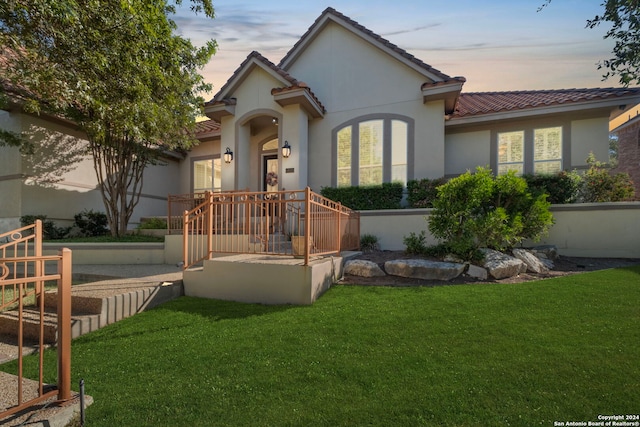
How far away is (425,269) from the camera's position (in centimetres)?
571

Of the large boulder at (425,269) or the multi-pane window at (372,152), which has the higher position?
the multi-pane window at (372,152)

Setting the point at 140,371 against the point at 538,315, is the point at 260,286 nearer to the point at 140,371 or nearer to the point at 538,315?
the point at 140,371

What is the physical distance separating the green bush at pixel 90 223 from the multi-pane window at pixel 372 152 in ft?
29.2

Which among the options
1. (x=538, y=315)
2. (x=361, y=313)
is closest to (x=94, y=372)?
(x=361, y=313)

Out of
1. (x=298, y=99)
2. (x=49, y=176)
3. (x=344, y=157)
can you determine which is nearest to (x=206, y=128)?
(x=298, y=99)

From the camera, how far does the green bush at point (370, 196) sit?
9.62 metres

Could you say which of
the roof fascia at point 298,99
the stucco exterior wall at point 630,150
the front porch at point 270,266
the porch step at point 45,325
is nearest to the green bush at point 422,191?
the front porch at point 270,266

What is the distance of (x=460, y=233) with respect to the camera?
6484 millimetres

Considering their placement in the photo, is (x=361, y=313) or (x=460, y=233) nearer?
(x=361, y=313)

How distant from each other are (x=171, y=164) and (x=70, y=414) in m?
13.1

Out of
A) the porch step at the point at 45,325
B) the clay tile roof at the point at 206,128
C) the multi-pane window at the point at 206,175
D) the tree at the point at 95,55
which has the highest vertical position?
the clay tile roof at the point at 206,128

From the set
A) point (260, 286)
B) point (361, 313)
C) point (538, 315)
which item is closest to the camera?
point (538, 315)

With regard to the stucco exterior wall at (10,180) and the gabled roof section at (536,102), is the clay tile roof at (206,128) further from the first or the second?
the gabled roof section at (536,102)

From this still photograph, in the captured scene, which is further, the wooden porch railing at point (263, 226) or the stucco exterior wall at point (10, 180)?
the stucco exterior wall at point (10, 180)
